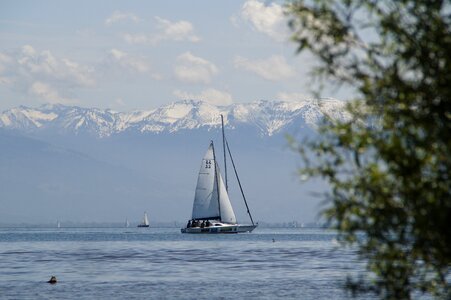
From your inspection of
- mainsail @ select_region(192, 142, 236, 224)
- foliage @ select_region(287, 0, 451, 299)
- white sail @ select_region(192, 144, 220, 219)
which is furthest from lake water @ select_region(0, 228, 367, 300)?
white sail @ select_region(192, 144, 220, 219)

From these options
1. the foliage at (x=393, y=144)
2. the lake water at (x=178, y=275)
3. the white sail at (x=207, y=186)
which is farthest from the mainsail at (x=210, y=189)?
the foliage at (x=393, y=144)

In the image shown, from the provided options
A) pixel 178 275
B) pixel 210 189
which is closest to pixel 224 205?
pixel 210 189

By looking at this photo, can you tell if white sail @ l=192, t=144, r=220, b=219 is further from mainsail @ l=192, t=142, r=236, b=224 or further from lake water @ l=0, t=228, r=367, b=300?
lake water @ l=0, t=228, r=367, b=300

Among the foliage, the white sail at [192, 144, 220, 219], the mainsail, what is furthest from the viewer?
the white sail at [192, 144, 220, 219]

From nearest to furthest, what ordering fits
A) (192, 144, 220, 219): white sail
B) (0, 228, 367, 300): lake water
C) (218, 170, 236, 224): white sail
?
(0, 228, 367, 300): lake water, (218, 170, 236, 224): white sail, (192, 144, 220, 219): white sail

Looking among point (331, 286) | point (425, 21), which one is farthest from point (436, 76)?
point (331, 286)

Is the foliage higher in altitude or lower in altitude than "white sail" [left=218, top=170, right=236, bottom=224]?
lower

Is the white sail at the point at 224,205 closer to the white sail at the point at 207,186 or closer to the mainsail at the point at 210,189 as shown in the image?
the mainsail at the point at 210,189

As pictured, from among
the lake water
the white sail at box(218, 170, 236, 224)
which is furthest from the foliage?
the white sail at box(218, 170, 236, 224)

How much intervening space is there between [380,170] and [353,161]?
1.26 metres

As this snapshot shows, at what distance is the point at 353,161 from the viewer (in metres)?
22.4

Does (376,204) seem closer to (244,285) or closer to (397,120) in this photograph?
(397,120)

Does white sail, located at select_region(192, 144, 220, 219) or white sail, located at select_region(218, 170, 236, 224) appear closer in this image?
white sail, located at select_region(218, 170, 236, 224)

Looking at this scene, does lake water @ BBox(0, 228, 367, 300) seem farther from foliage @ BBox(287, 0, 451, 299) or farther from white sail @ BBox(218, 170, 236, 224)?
white sail @ BBox(218, 170, 236, 224)
